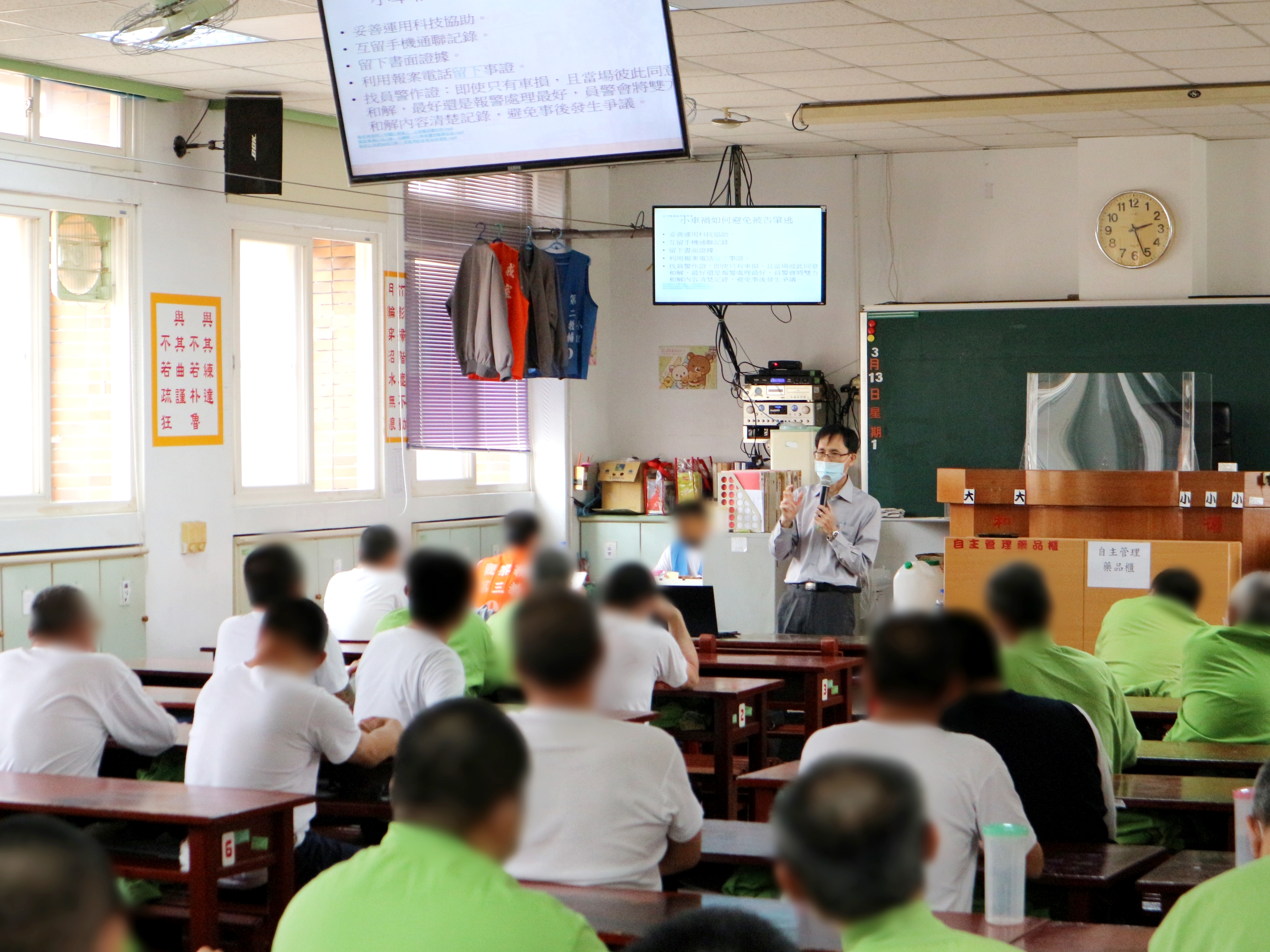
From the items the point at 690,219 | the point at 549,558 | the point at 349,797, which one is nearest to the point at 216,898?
the point at 349,797

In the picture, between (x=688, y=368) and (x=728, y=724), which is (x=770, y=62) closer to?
Result: (x=728, y=724)

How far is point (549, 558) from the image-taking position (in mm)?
2818

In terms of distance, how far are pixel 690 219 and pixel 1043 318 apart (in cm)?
214

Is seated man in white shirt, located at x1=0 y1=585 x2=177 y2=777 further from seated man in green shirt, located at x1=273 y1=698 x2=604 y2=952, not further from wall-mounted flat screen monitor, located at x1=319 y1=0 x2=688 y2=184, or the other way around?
seated man in green shirt, located at x1=273 y1=698 x2=604 y2=952

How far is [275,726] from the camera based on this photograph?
3.51m

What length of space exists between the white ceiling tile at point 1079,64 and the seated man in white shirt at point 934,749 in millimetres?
4533

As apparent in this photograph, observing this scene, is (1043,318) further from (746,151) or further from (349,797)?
(349,797)

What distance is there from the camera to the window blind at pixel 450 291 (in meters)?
8.42

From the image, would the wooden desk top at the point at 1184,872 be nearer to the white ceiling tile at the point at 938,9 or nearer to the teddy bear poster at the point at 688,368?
the white ceiling tile at the point at 938,9

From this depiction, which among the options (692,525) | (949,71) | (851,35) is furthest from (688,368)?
(692,525)

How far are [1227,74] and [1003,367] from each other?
225 centimetres

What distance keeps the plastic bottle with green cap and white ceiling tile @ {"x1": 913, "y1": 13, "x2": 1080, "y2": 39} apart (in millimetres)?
4266

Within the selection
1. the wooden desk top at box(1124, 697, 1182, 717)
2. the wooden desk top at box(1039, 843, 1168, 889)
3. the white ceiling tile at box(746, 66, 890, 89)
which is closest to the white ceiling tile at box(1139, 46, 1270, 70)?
the white ceiling tile at box(746, 66, 890, 89)

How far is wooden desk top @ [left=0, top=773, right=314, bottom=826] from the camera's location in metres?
3.20
